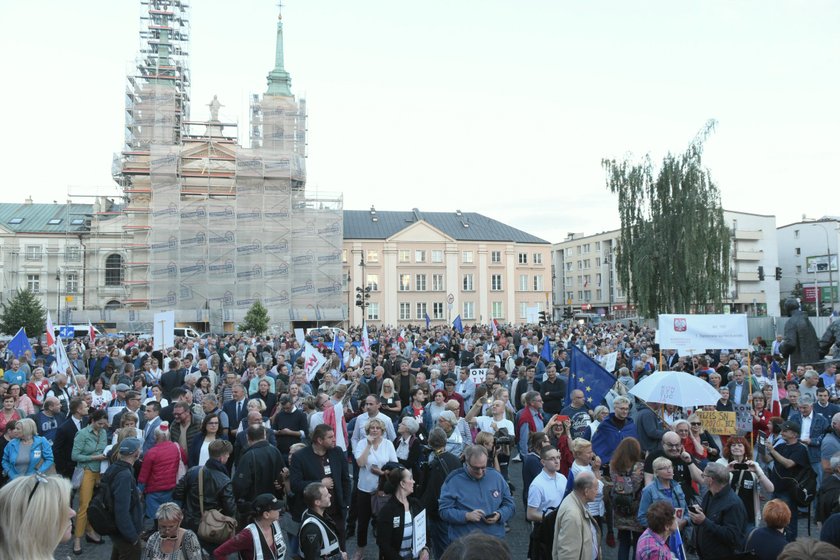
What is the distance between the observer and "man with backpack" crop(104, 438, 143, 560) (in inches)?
259

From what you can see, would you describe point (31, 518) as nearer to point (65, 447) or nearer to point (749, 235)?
point (65, 447)

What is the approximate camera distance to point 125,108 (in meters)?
61.9

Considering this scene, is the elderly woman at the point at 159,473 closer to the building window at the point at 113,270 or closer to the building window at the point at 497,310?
the building window at the point at 113,270

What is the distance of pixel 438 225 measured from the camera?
78.8 m

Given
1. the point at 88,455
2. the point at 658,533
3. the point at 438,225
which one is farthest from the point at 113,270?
the point at 658,533

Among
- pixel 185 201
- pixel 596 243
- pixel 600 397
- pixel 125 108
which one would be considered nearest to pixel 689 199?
pixel 600 397

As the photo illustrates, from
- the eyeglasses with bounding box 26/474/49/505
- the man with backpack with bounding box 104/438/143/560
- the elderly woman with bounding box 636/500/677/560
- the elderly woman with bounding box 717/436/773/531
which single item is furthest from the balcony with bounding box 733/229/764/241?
the eyeglasses with bounding box 26/474/49/505

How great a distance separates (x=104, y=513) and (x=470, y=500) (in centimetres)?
342

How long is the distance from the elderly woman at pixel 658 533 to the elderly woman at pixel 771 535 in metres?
0.55

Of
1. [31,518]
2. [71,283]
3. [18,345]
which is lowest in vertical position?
[31,518]

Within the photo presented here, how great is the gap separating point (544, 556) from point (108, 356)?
1488 centimetres

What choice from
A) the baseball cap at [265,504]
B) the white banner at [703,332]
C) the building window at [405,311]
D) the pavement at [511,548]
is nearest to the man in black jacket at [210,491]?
the baseball cap at [265,504]

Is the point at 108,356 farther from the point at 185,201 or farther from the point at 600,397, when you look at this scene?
the point at 185,201

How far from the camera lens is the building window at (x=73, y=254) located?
6662 centimetres
